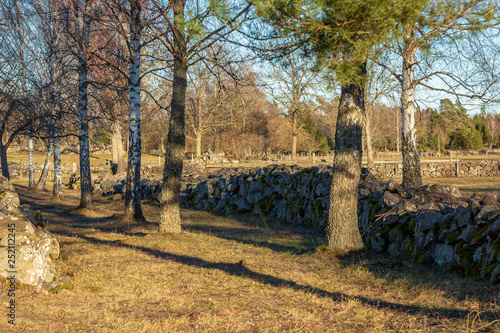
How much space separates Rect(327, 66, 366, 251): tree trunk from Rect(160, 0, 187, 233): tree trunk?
3.57m

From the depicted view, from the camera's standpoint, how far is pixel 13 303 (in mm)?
3828

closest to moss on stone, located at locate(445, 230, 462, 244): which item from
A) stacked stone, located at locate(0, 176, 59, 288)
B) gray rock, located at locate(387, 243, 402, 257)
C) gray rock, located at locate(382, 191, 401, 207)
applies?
gray rock, located at locate(387, 243, 402, 257)

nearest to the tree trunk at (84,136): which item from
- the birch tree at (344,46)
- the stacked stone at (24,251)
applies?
the stacked stone at (24,251)

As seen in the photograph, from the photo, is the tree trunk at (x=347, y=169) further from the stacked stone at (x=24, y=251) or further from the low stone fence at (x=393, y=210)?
the stacked stone at (x=24, y=251)

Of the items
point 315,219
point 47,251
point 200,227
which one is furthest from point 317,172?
point 47,251

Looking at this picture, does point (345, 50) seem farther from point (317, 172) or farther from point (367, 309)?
point (317, 172)

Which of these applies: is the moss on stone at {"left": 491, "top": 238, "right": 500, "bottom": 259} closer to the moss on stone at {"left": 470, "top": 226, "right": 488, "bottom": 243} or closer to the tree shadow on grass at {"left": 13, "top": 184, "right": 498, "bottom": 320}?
the moss on stone at {"left": 470, "top": 226, "right": 488, "bottom": 243}

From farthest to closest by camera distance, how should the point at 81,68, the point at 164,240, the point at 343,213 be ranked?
1. the point at 81,68
2. the point at 164,240
3. the point at 343,213

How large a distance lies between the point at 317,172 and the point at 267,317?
24.0 ft

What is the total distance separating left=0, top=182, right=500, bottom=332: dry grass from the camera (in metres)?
3.64

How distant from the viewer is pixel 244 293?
15.3 ft

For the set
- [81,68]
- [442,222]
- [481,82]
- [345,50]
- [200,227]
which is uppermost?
[81,68]

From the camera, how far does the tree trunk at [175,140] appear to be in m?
8.28

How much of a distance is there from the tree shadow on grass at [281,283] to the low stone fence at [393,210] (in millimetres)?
1234
